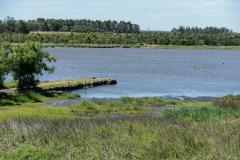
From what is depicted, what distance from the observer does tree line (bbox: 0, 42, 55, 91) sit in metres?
63.6

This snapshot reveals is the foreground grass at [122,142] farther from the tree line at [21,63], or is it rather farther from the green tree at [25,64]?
the green tree at [25,64]

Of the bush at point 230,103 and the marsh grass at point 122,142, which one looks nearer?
the marsh grass at point 122,142

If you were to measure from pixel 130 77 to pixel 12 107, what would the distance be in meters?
55.1

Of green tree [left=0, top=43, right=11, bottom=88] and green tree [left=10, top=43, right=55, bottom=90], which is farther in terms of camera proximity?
green tree [left=10, top=43, right=55, bottom=90]

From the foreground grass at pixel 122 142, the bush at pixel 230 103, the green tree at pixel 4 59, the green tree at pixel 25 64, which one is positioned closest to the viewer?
the foreground grass at pixel 122 142

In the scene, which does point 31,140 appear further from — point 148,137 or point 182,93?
point 182,93

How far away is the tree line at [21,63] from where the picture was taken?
209 ft

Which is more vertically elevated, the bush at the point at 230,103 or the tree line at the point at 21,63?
the tree line at the point at 21,63

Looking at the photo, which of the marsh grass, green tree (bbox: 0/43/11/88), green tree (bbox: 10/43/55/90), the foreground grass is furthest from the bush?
the foreground grass

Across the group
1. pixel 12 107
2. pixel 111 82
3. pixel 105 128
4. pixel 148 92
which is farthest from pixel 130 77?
pixel 105 128

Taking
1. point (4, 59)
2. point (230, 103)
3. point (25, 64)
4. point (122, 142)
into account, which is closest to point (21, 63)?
point (25, 64)

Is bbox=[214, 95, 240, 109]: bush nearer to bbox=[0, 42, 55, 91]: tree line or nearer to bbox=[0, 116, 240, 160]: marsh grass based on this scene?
bbox=[0, 42, 55, 91]: tree line

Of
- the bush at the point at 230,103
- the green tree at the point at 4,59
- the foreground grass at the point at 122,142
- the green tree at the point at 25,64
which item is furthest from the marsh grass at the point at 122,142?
the green tree at the point at 25,64

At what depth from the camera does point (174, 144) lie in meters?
20.4
